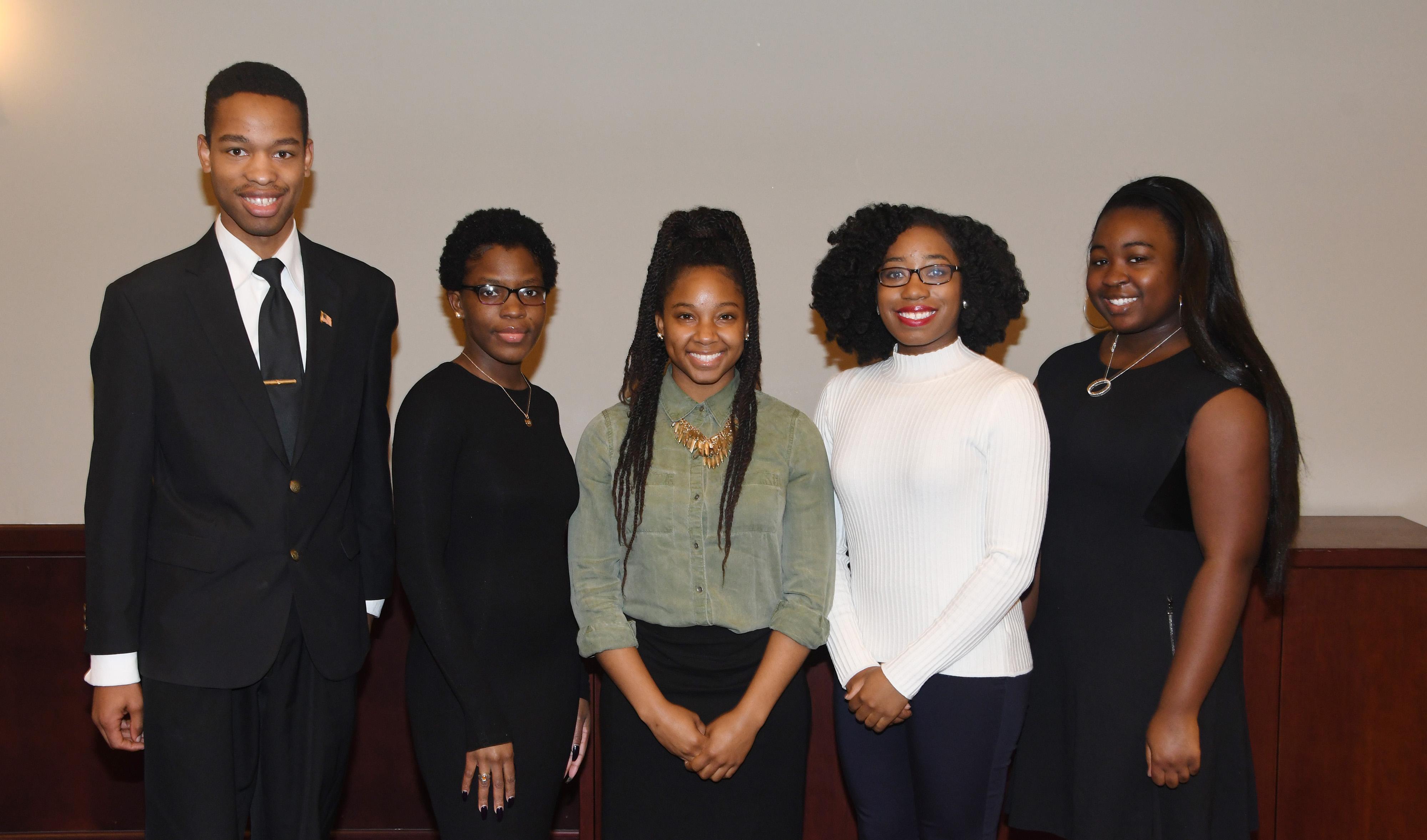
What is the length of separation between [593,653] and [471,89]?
2107 mm

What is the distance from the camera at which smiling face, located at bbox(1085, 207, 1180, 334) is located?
6.18ft

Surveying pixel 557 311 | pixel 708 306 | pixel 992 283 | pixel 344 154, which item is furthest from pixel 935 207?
pixel 344 154

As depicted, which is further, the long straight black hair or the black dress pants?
the long straight black hair

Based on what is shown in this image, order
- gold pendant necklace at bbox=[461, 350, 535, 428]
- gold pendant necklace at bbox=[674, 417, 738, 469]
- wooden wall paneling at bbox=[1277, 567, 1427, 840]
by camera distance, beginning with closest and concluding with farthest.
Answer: gold pendant necklace at bbox=[674, 417, 738, 469] < gold pendant necklace at bbox=[461, 350, 535, 428] < wooden wall paneling at bbox=[1277, 567, 1427, 840]

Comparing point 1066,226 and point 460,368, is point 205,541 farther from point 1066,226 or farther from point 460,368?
point 1066,226

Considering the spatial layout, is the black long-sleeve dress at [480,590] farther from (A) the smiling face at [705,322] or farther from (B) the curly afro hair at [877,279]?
(B) the curly afro hair at [877,279]

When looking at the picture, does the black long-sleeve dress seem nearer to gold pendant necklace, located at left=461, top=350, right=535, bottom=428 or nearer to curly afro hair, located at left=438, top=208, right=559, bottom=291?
gold pendant necklace, located at left=461, top=350, right=535, bottom=428

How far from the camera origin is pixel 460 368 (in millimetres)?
1928

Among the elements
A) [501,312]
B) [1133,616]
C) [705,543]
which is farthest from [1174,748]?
[501,312]

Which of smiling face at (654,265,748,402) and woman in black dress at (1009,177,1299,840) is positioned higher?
smiling face at (654,265,748,402)

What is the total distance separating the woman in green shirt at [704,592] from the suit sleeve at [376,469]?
441mm

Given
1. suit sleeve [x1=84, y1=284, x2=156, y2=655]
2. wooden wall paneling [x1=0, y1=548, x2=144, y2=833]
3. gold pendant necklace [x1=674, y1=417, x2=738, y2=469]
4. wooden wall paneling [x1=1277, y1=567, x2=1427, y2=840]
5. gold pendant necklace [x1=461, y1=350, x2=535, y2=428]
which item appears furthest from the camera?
wooden wall paneling [x1=0, y1=548, x2=144, y2=833]

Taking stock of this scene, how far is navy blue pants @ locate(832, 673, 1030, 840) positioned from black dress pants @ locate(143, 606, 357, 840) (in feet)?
3.74

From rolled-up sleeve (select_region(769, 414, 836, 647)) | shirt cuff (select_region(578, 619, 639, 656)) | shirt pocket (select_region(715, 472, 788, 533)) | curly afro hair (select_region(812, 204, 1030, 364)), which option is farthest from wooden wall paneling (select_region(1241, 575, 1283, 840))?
shirt cuff (select_region(578, 619, 639, 656))
